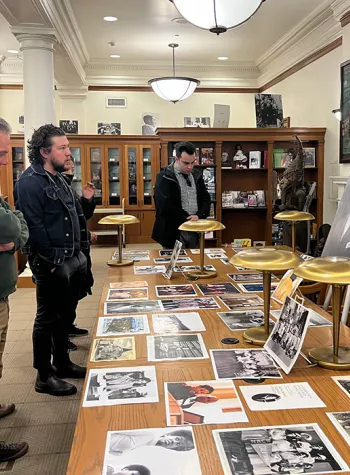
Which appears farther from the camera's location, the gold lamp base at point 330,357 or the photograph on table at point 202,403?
the gold lamp base at point 330,357

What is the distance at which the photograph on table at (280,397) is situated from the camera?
4.21 feet

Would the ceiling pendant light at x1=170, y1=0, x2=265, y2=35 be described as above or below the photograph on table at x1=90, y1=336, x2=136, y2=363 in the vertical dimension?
above

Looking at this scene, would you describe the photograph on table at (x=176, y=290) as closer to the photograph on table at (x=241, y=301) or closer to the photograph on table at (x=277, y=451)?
the photograph on table at (x=241, y=301)

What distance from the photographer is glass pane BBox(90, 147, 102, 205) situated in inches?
360

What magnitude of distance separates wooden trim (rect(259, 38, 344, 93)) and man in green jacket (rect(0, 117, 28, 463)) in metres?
5.35

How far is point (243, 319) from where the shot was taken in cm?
201

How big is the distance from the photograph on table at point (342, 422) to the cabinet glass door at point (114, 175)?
835 centimetres

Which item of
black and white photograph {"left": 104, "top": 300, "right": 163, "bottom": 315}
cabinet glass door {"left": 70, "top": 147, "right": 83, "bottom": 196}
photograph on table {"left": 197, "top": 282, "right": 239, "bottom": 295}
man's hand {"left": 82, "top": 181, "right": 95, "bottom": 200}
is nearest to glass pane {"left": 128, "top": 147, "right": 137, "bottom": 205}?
cabinet glass door {"left": 70, "top": 147, "right": 83, "bottom": 196}

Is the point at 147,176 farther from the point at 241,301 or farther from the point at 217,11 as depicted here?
the point at 241,301

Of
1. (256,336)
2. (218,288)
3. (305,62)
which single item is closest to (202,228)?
(218,288)

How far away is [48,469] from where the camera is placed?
7.33 feet

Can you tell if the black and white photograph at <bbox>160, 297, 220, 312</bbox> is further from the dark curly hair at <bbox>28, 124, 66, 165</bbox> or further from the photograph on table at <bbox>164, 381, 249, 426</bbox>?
the dark curly hair at <bbox>28, 124, 66, 165</bbox>

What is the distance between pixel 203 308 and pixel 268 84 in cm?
830

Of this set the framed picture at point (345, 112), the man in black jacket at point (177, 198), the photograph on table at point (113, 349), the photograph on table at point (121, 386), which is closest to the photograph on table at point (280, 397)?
the photograph on table at point (121, 386)
